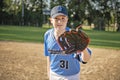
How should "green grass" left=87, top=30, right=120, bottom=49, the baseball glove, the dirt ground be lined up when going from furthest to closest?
"green grass" left=87, top=30, right=120, bottom=49 < the dirt ground < the baseball glove

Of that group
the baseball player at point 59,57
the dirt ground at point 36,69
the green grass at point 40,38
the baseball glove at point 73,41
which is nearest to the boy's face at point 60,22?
the baseball player at point 59,57

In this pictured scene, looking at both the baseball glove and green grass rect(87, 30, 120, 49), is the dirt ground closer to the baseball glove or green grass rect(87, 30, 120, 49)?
the baseball glove

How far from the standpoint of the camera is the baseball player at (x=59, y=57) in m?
3.69

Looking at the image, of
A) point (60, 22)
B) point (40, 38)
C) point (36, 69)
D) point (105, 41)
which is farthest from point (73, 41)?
point (40, 38)

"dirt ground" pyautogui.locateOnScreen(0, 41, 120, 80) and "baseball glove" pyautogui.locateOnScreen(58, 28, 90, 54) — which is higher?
"baseball glove" pyautogui.locateOnScreen(58, 28, 90, 54)

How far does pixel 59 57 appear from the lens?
380 centimetres

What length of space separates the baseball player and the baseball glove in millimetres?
197

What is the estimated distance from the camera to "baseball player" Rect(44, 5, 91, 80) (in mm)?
3688

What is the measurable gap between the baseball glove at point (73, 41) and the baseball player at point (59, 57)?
0.20m

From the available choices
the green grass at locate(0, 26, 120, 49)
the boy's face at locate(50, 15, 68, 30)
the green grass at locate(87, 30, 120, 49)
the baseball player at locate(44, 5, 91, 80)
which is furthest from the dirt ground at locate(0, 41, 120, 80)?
the green grass at locate(0, 26, 120, 49)

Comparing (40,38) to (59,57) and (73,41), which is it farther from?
(73,41)

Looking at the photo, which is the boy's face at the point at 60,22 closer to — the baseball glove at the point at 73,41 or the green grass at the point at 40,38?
the baseball glove at the point at 73,41

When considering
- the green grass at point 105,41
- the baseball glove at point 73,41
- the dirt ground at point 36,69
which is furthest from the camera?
the green grass at point 105,41

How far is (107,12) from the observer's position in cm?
4894
